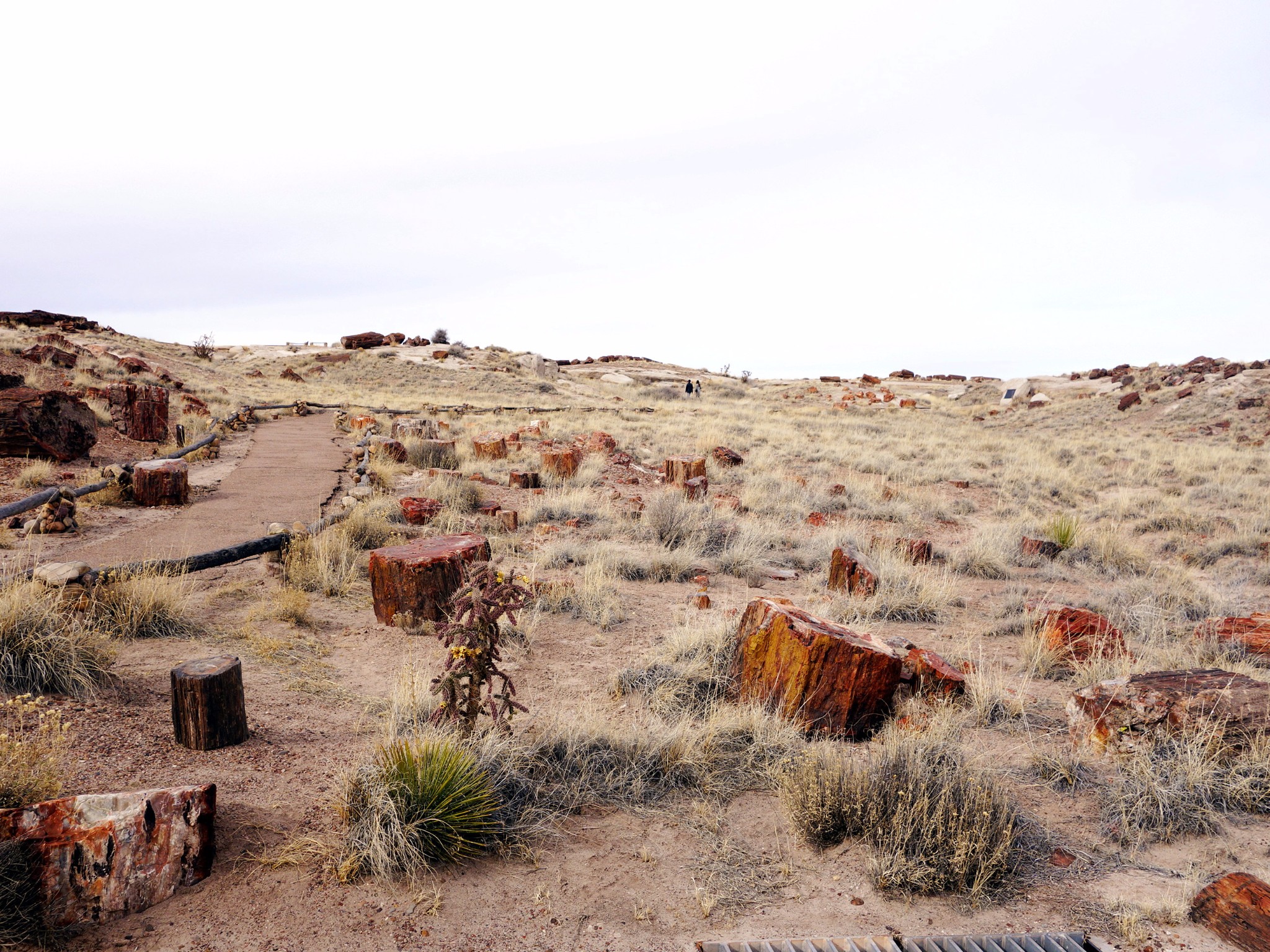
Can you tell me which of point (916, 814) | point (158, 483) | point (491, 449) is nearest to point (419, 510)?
point (158, 483)

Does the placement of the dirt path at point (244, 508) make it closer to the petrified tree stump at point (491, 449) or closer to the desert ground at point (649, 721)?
the desert ground at point (649, 721)

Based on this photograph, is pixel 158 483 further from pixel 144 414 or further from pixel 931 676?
pixel 931 676

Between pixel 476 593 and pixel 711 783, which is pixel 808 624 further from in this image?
pixel 476 593

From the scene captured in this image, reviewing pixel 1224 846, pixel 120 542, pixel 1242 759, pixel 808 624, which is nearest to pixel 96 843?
pixel 808 624

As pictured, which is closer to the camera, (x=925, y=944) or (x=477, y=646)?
(x=925, y=944)

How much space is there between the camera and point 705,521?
9727 millimetres

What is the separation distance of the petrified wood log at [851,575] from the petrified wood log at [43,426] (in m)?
12.2

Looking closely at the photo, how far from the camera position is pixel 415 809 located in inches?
126

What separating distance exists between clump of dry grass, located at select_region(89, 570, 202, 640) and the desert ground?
3cm

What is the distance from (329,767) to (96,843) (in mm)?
1149

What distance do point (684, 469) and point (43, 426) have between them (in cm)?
1042

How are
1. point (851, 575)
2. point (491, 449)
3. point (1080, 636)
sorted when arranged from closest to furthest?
point (1080, 636) < point (851, 575) < point (491, 449)

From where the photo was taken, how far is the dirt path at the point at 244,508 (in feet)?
25.1

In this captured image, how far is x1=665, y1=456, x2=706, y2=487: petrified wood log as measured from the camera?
12.8 meters
